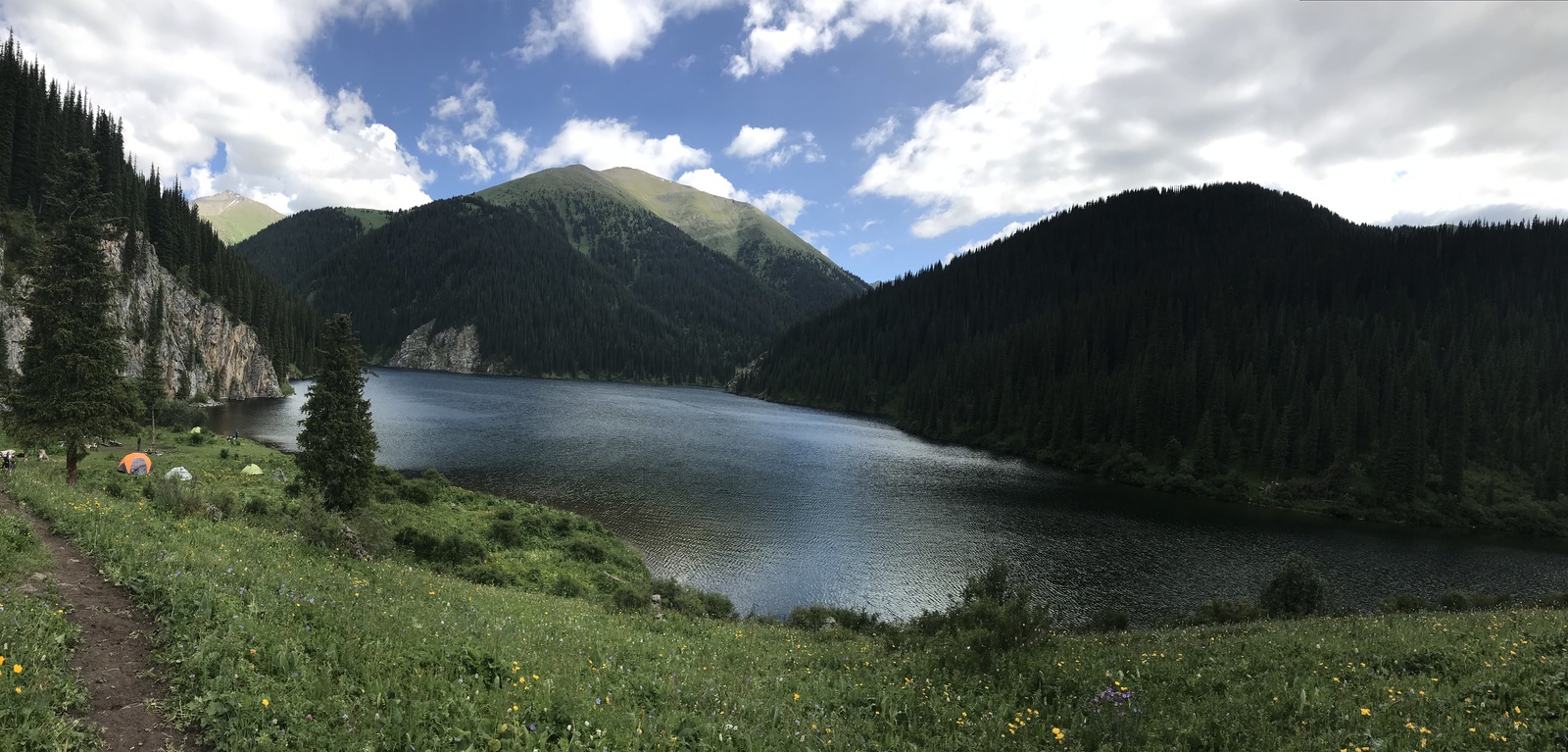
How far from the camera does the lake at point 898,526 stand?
43.2 metres

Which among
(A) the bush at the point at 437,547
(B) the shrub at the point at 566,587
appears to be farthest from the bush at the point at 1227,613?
(A) the bush at the point at 437,547

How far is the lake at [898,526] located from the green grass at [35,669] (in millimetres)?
31122

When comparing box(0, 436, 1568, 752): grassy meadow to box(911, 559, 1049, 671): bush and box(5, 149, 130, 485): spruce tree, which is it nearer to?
box(911, 559, 1049, 671): bush

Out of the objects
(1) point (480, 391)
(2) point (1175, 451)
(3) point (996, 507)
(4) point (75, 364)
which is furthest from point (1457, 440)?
(1) point (480, 391)

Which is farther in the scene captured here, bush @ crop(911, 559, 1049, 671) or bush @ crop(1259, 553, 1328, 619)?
bush @ crop(1259, 553, 1328, 619)

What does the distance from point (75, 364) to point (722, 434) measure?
87345mm

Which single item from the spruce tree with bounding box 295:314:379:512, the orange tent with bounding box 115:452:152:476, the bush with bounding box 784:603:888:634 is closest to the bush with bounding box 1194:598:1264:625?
the bush with bounding box 784:603:888:634

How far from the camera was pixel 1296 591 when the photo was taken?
3334cm

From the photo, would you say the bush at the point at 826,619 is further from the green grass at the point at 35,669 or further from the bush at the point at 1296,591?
the green grass at the point at 35,669

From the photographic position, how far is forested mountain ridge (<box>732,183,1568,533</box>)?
86.9 m

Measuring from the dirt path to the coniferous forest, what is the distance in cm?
6535

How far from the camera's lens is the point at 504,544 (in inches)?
1524

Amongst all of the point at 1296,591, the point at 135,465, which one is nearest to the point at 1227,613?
the point at 1296,591

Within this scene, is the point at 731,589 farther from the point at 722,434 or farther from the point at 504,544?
the point at 722,434
